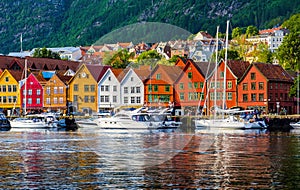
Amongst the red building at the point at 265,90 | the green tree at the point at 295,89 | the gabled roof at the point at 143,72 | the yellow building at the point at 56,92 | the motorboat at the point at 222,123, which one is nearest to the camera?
the motorboat at the point at 222,123

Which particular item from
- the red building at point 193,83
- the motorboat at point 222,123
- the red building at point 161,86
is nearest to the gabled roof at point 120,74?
the red building at point 161,86

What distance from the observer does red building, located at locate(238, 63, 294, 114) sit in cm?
13125

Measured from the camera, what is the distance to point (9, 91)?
161625 mm

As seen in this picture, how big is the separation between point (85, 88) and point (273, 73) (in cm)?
3709

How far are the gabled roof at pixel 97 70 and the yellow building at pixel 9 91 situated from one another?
1079 inches

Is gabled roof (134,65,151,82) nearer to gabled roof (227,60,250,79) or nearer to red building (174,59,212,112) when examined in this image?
→ red building (174,59,212,112)

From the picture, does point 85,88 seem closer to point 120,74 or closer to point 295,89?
point 120,74

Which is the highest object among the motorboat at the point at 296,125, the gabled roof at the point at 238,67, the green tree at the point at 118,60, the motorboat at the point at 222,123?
the green tree at the point at 118,60

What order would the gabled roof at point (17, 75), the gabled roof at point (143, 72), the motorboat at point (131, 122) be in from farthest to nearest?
the gabled roof at point (17, 75)
the gabled roof at point (143, 72)
the motorboat at point (131, 122)

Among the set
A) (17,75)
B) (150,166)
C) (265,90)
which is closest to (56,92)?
(17,75)

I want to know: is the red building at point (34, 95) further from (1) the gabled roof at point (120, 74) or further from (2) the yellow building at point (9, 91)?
(1) the gabled roof at point (120, 74)

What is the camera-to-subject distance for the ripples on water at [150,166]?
4083 centimetres

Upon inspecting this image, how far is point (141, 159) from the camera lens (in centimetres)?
5331

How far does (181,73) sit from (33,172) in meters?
85.9
